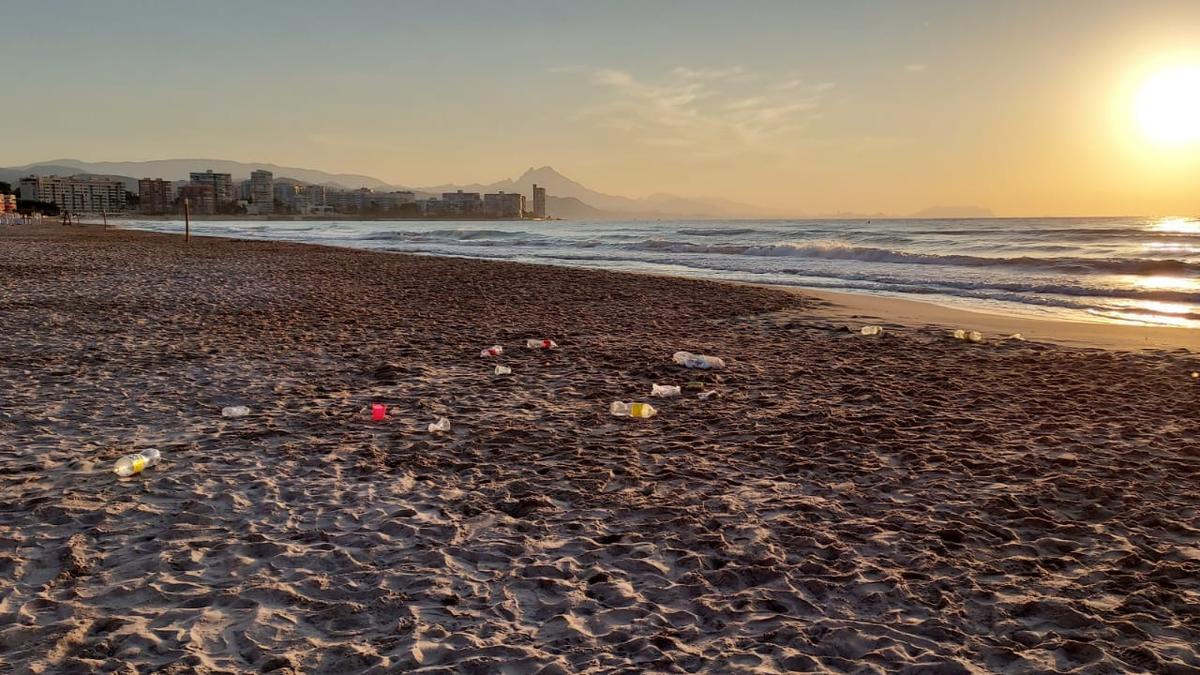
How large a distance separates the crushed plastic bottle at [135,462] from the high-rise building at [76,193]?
8344 inches

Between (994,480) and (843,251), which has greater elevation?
(843,251)

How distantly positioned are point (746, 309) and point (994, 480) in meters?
8.81

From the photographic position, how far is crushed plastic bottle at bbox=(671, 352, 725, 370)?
8.14 m

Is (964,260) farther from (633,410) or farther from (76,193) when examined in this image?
(76,193)

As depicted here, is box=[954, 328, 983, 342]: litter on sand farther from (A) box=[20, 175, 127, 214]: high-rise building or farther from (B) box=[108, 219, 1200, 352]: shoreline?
(A) box=[20, 175, 127, 214]: high-rise building

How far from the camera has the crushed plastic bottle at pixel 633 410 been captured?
6195 millimetres

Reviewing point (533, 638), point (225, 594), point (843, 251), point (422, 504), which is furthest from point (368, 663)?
point (843, 251)

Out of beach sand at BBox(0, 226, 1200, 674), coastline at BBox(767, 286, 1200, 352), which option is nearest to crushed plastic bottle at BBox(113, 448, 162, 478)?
beach sand at BBox(0, 226, 1200, 674)

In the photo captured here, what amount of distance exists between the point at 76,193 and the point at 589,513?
232m

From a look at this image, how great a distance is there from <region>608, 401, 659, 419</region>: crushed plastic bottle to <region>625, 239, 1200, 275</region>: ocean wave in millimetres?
22107

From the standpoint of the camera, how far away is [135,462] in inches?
183

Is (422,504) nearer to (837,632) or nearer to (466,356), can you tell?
(837,632)

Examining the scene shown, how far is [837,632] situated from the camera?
3020 mm

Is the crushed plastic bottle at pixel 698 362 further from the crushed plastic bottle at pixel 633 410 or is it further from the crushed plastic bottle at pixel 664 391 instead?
the crushed plastic bottle at pixel 633 410
